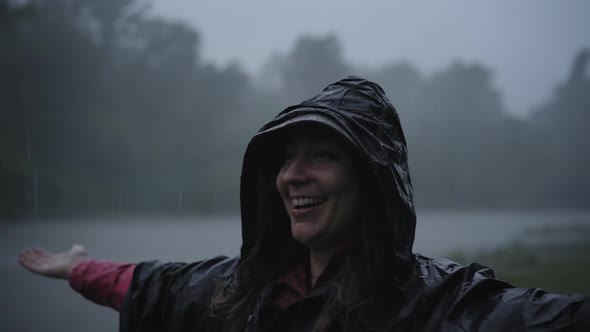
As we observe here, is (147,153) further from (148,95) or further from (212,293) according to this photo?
(212,293)

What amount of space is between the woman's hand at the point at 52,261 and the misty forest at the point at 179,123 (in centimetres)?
151

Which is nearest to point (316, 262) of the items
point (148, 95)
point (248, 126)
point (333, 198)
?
point (333, 198)

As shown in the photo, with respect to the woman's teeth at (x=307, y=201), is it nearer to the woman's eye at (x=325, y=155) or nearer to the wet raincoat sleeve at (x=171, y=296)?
the woman's eye at (x=325, y=155)

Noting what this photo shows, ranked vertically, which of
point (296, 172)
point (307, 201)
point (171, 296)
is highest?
point (296, 172)

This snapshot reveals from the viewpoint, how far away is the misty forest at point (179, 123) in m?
4.55

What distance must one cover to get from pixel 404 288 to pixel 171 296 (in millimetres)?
1239

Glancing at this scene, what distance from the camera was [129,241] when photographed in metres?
4.34

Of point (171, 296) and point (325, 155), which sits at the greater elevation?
point (325, 155)

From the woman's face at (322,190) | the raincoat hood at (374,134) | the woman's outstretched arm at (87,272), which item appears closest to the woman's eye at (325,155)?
the woman's face at (322,190)

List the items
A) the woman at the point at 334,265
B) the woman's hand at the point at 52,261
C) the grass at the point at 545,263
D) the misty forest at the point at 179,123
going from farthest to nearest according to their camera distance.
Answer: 1. the misty forest at the point at 179,123
2. the grass at the point at 545,263
3. the woman's hand at the point at 52,261
4. the woman at the point at 334,265

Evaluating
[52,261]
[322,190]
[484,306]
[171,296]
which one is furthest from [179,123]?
[484,306]

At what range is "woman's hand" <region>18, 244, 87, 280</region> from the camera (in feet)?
8.96

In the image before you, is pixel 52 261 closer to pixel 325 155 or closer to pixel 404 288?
pixel 325 155

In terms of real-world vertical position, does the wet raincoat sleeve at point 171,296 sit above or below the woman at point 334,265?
below
